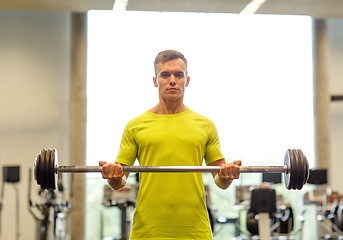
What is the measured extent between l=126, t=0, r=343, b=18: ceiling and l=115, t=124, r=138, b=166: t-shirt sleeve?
6.09 metres

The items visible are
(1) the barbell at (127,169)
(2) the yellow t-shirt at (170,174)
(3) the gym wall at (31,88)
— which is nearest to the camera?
(2) the yellow t-shirt at (170,174)

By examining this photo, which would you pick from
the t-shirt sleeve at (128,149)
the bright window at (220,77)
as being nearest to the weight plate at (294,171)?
the t-shirt sleeve at (128,149)

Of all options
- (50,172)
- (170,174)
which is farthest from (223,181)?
(50,172)

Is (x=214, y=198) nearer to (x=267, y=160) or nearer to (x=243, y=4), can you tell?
(x=267, y=160)

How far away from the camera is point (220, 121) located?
9648 millimetres

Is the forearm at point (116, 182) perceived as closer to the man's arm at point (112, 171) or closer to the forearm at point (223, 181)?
the man's arm at point (112, 171)

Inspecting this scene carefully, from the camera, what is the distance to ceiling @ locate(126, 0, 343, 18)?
27.0 feet

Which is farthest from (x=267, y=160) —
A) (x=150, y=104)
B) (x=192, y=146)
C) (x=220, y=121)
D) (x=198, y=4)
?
(x=192, y=146)

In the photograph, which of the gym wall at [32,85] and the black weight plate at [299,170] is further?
the gym wall at [32,85]

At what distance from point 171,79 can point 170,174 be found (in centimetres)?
41

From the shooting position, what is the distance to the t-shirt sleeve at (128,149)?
2.30 m

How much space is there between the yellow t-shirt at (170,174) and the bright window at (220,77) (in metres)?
6.99

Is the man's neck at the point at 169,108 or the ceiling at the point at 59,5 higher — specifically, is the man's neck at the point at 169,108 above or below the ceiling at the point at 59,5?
below

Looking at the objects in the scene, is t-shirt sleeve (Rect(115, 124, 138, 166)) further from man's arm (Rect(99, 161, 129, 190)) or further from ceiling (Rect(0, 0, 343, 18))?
ceiling (Rect(0, 0, 343, 18))
